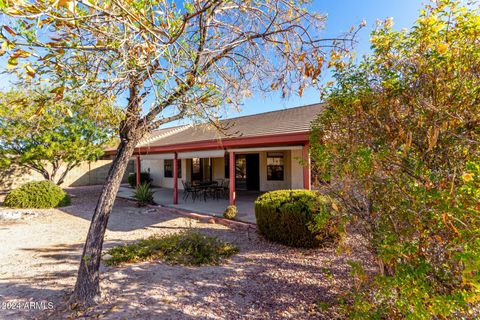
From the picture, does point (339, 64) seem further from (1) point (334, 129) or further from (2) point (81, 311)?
(2) point (81, 311)

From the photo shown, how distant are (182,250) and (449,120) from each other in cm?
475

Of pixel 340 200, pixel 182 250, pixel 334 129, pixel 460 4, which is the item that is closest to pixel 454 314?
pixel 340 200

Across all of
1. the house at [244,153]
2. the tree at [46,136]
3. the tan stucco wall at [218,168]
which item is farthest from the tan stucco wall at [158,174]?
the tree at [46,136]

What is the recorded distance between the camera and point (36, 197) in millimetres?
11102

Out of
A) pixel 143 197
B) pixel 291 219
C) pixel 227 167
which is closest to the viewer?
pixel 291 219

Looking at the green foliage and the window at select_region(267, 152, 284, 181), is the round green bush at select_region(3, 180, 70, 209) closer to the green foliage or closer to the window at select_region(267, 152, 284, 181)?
the green foliage

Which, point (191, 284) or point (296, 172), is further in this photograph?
point (296, 172)

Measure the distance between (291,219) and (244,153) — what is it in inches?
373

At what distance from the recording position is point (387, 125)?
7.43ft

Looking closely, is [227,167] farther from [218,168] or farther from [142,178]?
[142,178]

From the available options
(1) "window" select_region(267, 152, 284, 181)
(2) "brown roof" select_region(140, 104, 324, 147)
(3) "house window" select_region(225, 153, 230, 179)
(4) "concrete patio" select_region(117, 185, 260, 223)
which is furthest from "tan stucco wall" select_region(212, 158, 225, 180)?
(2) "brown roof" select_region(140, 104, 324, 147)

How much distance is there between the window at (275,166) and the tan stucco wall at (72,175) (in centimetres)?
1220

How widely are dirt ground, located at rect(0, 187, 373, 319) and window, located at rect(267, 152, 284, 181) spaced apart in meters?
6.85

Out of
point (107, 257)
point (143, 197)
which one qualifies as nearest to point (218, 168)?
point (143, 197)
